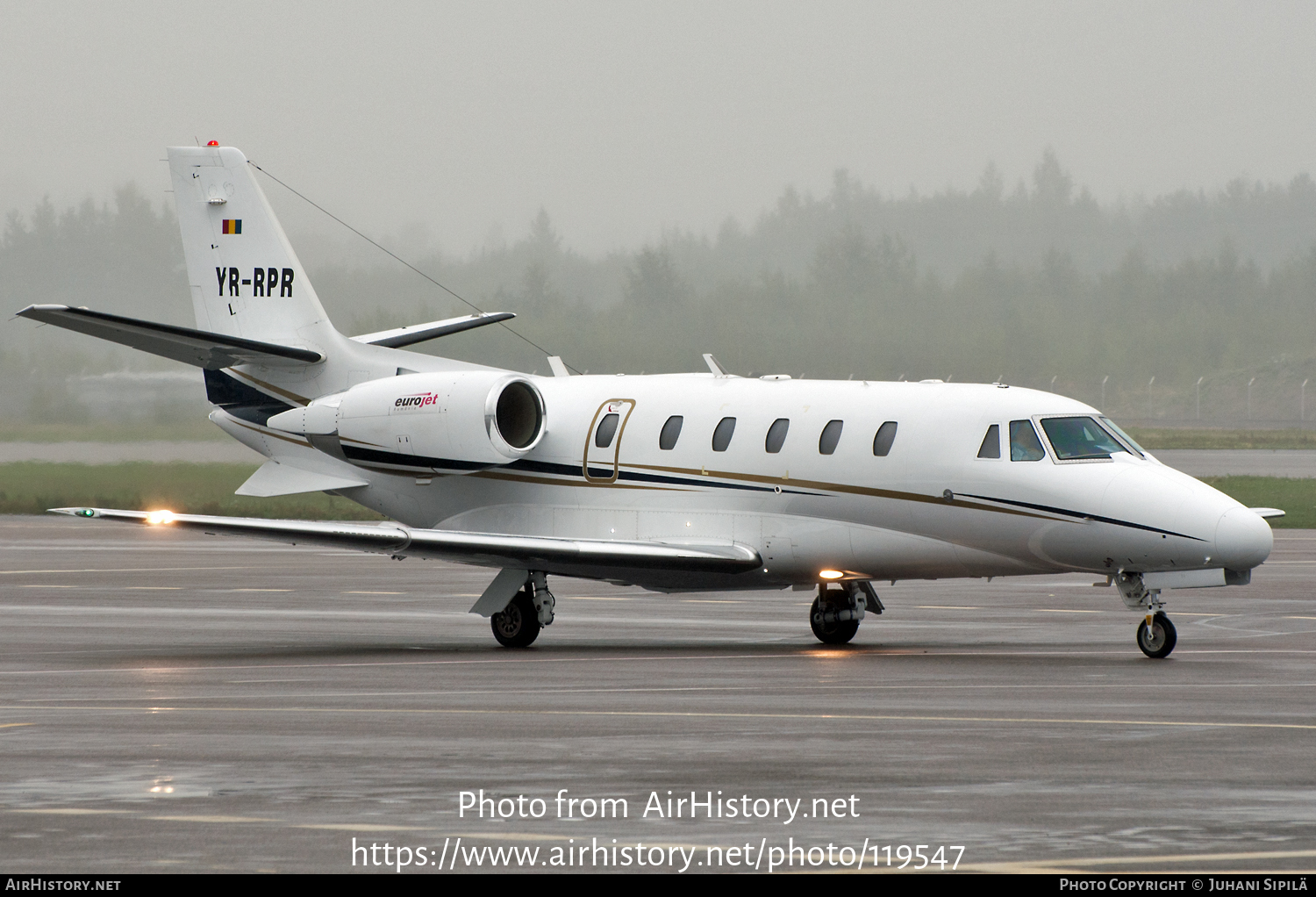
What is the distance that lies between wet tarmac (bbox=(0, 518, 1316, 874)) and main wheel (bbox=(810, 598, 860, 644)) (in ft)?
0.86

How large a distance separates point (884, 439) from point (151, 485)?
2978 centimetres

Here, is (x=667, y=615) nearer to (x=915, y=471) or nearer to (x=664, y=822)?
(x=915, y=471)

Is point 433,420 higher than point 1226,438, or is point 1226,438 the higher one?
point 433,420

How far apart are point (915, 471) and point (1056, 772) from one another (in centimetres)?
845

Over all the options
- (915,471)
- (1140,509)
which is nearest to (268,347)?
(915,471)

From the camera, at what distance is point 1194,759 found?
12352 millimetres

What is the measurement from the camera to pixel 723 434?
2178 cm

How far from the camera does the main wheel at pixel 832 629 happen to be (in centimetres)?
2161

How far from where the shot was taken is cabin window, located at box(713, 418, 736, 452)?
71.3 ft

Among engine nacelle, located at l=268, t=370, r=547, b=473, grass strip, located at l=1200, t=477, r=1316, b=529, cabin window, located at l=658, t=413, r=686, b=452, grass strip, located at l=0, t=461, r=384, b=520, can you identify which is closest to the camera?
cabin window, located at l=658, t=413, r=686, b=452

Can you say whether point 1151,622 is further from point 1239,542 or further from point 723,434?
point 723,434

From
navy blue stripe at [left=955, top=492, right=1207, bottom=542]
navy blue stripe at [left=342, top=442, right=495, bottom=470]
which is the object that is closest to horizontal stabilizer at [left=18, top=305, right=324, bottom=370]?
navy blue stripe at [left=342, top=442, right=495, bottom=470]

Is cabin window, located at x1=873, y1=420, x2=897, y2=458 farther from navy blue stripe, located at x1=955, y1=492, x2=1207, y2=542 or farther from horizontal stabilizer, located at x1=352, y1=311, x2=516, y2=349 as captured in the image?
horizontal stabilizer, located at x1=352, y1=311, x2=516, y2=349

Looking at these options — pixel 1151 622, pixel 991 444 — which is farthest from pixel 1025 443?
pixel 1151 622
